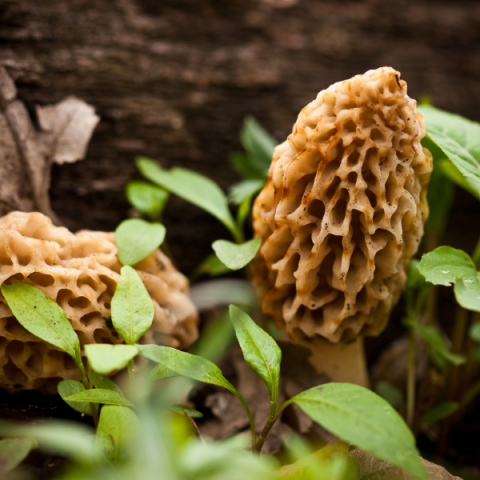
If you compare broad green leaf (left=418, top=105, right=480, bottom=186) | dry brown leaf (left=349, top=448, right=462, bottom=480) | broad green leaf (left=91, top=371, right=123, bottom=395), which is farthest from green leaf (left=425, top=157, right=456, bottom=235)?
broad green leaf (left=91, top=371, right=123, bottom=395)

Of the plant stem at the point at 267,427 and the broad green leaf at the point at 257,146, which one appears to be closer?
the plant stem at the point at 267,427

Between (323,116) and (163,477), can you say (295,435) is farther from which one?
(323,116)

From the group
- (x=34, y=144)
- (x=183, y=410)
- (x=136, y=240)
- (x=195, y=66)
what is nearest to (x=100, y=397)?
(x=183, y=410)

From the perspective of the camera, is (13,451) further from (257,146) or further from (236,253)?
(257,146)

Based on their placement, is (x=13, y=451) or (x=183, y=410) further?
(x=183, y=410)

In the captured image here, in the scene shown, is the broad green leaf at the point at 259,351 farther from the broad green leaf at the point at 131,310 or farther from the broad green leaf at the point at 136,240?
the broad green leaf at the point at 136,240

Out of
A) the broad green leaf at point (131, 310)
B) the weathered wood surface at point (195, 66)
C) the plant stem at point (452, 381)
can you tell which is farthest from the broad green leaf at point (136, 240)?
the plant stem at point (452, 381)
